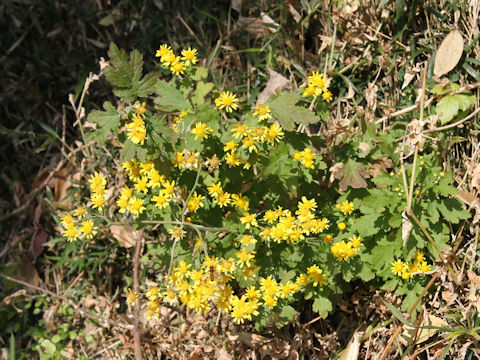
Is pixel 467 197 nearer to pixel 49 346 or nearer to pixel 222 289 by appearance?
pixel 222 289

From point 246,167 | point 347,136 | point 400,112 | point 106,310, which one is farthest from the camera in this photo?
point 106,310

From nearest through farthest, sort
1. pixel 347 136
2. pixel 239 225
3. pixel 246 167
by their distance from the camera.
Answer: pixel 246 167, pixel 239 225, pixel 347 136

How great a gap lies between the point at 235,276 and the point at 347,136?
95 centimetres

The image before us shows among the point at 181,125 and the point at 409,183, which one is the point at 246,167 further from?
the point at 409,183

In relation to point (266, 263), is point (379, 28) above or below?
above

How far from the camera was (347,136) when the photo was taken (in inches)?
103

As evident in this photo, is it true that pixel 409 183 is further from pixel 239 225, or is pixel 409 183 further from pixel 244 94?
pixel 244 94

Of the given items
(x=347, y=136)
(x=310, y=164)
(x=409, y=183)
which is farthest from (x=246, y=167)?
(x=409, y=183)

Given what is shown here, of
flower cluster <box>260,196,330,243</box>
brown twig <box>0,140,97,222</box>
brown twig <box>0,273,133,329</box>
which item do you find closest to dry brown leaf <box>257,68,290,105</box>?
flower cluster <box>260,196,330,243</box>

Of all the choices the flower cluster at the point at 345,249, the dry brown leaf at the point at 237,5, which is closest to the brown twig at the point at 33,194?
the dry brown leaf at the point at 237,5

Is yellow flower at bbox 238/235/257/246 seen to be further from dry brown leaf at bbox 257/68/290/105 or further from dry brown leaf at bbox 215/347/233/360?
dry brown leaf at bbox 257/68/290/105

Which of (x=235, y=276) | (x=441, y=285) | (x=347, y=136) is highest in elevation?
(x=347, y=136)

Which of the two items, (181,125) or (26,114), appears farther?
(26,114)

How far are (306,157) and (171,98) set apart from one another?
704mm
